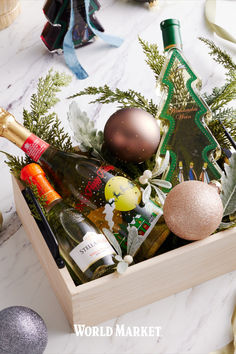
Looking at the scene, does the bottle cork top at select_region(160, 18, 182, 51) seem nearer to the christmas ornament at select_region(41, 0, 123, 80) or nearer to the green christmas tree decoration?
the green christmas tree decoration

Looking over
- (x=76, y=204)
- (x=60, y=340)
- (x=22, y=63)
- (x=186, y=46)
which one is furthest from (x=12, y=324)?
(x=186, y=46)

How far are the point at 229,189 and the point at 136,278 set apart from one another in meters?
0.20

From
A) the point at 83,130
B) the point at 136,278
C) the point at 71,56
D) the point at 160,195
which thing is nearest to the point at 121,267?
the point at 136,278

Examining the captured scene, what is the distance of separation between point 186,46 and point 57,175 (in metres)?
0.60

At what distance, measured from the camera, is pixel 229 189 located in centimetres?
77

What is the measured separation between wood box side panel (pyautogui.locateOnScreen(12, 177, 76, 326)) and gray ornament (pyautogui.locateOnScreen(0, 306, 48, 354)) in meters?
→ 0.05

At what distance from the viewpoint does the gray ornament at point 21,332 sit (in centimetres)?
68

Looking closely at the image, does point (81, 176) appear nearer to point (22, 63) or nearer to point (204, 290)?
point (204, 290)

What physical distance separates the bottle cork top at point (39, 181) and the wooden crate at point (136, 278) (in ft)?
0.16

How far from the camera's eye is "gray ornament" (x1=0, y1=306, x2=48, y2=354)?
0.68 metres

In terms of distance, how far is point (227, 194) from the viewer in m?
0.77

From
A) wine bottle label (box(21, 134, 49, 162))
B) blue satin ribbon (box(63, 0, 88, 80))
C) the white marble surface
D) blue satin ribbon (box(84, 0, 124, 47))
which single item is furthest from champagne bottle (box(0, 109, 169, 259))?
blue satin ribbon (box(84, 0, 124, 47))

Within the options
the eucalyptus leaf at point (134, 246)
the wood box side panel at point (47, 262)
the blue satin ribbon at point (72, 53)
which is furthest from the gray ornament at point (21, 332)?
the blue satin ribbon at point (72, 53)

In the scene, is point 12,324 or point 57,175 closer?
point 12,324
